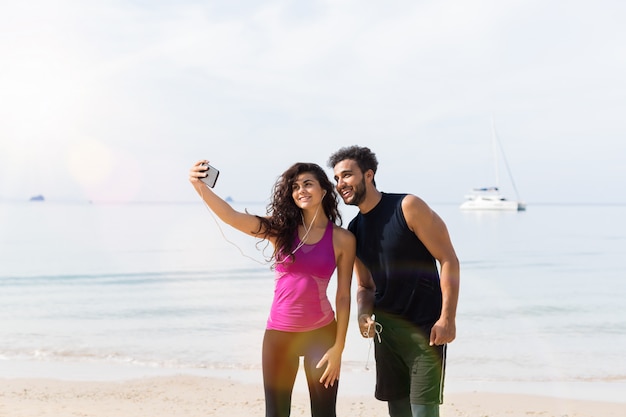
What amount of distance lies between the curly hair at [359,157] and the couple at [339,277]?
0.01 m

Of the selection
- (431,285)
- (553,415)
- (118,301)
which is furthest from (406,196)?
(118,301)

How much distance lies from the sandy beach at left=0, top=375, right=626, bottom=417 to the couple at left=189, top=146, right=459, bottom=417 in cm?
351

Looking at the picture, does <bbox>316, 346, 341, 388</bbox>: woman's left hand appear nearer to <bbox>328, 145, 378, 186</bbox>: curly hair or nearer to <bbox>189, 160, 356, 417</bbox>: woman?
<bbox>189, 160, 356, 417</bbox>: woman

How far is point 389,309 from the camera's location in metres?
3.85

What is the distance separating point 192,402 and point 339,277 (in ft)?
15.2

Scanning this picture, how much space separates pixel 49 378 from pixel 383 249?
6838 millimetres

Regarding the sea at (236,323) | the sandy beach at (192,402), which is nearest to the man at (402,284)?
the sea at (236,323)

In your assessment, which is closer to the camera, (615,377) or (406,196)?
(406,196)

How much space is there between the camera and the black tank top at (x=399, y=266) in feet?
12.3

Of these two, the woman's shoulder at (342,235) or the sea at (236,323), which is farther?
the sea at (236,323)

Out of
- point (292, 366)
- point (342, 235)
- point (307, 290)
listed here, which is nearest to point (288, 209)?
point (342, 235)

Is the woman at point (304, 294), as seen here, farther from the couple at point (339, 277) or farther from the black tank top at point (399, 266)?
the black tank top at point (399, 266)

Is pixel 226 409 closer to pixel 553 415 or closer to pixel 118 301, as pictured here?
pixel 553 415

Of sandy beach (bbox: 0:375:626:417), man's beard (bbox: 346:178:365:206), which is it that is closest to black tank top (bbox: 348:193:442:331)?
man's beard (bbox: 346:178:365:206)
